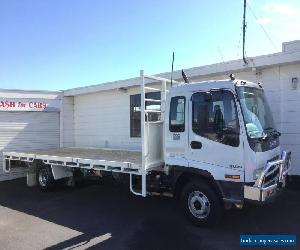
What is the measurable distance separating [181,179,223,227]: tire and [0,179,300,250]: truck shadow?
208 mm

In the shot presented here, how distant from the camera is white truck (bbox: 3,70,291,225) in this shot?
6.44m

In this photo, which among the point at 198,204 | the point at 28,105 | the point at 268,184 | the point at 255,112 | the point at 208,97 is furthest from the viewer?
the point at 28,105

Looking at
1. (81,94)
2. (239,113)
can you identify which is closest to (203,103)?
(239,113)

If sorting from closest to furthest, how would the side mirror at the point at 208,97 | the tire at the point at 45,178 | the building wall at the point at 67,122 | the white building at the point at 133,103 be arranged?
the side mirror at the point at 208,97
the white building at the point at 133,103
the tire at the point at 45,178
the building wall at the point at 67,122

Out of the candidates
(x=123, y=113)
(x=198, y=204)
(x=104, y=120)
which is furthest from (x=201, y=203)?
(x=104, y=120)

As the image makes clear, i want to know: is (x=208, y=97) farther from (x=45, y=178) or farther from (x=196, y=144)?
(x=45, y=178)

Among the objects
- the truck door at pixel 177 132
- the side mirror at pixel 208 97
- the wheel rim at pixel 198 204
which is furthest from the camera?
the truck door at pixel 177 132

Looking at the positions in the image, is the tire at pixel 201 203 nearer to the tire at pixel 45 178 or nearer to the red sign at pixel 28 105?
the tire at pixel 45 178

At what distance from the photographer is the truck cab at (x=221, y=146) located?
6422mm

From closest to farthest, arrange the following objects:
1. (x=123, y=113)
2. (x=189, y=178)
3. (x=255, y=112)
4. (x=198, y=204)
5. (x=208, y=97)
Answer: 1. (x=208, y=97)
2. (x=255, y=112)
3. (x=198, y=204)
4. (x=189, y=178)
5. (x=123, y=113)

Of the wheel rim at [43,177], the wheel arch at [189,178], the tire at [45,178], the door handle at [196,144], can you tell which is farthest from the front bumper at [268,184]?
the wheel rim at [43,177]

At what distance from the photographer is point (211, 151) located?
680 cm

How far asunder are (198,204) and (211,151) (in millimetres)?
1078

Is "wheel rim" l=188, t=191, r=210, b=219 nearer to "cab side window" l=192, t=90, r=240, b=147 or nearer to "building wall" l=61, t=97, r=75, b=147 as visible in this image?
"cab side window" l=192, t=90, r=240, b=147
